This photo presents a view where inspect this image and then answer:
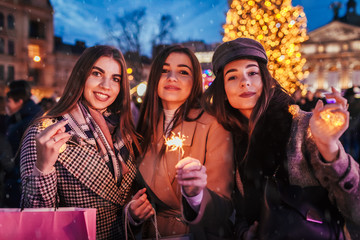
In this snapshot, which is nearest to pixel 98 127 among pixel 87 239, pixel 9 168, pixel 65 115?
pixel 65 115

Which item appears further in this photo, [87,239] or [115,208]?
[115,208]

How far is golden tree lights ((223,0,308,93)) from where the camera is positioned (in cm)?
866

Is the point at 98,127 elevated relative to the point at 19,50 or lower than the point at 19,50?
lower

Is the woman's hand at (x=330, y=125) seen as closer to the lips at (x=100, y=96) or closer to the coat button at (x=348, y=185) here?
the coat button at (x=348, y=185)

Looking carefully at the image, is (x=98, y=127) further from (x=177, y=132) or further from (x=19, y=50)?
(x=19, y=50)

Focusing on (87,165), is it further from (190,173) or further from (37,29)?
(37,29)

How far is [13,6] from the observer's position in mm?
34250

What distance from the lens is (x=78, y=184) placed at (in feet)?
6.93

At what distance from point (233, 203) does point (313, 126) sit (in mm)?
939

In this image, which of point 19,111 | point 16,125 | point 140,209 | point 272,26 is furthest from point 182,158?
point 272,26

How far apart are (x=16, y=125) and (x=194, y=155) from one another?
340 cm

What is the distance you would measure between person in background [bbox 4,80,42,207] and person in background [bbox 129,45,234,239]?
7.12ft

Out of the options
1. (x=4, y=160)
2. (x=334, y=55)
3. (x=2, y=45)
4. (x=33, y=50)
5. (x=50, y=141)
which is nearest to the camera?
(x=50, y=141)

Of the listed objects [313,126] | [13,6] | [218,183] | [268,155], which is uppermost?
[13,6]
